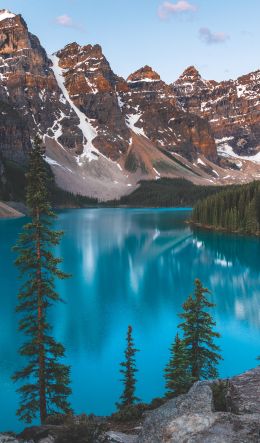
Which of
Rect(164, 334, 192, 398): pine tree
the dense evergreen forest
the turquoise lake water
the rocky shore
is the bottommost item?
the turquoise lake water

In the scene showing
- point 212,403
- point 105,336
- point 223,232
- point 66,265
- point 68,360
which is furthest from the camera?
point 223,232

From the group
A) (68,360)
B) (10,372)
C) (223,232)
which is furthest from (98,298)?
(223,232)

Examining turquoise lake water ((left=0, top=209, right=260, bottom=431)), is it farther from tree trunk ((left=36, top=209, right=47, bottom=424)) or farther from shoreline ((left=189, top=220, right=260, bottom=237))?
shoreline ((left=189, top=220, right=260, bottom=237))

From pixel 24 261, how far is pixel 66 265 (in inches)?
1988

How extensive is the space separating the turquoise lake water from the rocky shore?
34.1ft

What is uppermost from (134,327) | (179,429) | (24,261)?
(24,261)

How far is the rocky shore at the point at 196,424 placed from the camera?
9.46 metres

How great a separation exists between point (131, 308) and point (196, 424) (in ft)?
108

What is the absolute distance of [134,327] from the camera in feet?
118

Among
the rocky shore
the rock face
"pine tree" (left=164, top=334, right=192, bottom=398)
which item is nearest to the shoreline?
"pine tree" (left=164, top=334, right=192, bottom=398)

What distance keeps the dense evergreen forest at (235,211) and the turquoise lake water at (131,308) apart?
53.7 feet

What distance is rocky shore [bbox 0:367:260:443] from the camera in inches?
372

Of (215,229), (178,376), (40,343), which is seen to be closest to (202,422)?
(178,376)

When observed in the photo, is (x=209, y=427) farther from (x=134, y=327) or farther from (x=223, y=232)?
(x=223, y=232)
